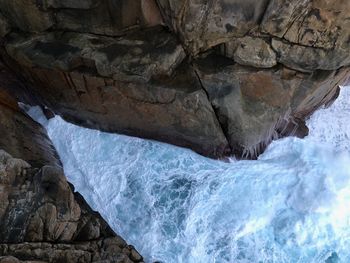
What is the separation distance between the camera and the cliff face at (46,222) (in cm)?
609

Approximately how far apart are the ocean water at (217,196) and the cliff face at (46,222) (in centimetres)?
87

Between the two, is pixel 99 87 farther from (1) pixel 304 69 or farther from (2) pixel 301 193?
(2) pixel 301 193

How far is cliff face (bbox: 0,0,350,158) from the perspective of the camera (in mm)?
6777

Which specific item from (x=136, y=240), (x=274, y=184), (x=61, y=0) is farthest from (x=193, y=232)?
(x=61, y=0)

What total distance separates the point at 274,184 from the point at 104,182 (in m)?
3.11

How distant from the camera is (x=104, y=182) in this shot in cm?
805

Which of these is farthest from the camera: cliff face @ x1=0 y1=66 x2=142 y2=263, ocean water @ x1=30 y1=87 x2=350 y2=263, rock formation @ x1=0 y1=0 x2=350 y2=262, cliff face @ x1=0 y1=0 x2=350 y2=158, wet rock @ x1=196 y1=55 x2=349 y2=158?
wet rock @ x1=196 y1=55 x2=349 y2=158

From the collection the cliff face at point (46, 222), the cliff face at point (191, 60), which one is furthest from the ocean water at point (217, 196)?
the cliff face at point (46, 222)

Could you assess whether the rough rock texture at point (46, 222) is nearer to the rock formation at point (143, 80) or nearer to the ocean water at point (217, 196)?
the rock formation at point (143, 80)

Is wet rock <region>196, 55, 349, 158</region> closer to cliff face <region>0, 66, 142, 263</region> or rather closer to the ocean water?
the ocean water

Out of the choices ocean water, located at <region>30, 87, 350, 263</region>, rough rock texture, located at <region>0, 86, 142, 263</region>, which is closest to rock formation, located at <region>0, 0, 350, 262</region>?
rough rock texture, located at <region>0, 86, 142, 263</region>

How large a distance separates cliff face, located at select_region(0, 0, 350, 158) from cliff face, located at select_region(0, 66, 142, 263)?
75.1 inches

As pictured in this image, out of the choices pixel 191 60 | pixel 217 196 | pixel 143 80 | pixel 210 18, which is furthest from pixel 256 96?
pixel 143 80

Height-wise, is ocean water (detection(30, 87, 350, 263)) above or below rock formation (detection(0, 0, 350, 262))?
below
